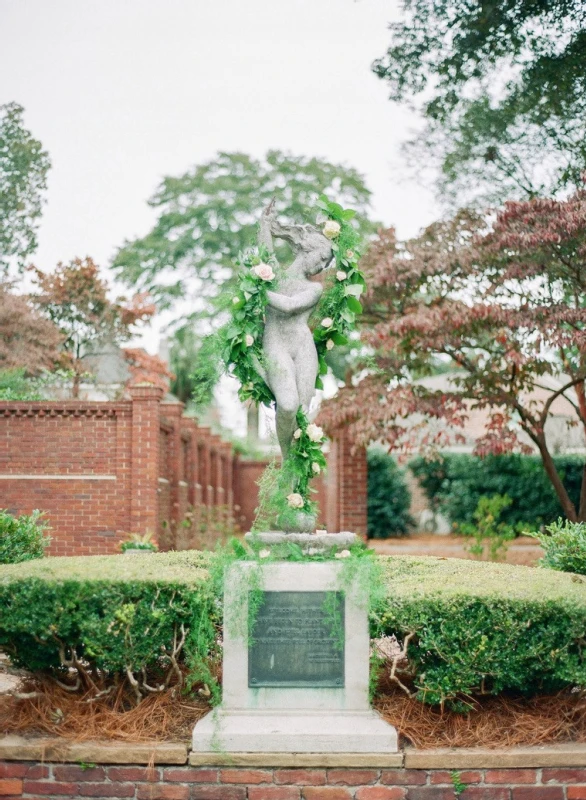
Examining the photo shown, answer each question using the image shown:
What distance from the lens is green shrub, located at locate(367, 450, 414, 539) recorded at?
2509 centimetres

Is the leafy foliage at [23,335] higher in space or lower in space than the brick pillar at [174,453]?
higher

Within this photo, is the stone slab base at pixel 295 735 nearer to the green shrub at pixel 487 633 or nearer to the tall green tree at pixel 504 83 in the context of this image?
the green shrub at pixel 487 633

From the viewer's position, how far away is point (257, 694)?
5578 mm

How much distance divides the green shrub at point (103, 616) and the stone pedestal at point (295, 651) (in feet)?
0.83

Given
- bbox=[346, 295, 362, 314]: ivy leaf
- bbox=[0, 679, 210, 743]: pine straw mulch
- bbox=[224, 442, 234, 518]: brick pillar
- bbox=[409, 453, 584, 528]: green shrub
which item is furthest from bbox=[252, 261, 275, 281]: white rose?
bbox=[224, 442, 234, 518]: brick pillar

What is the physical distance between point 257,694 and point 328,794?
727 millimetres

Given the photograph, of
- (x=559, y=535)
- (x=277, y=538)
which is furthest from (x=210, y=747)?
(x=559, y=535)

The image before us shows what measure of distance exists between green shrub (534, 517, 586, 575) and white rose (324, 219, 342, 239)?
3768mm

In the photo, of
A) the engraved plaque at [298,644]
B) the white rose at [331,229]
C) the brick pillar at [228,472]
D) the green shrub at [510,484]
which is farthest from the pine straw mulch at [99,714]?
the brick pillar at [228,472]

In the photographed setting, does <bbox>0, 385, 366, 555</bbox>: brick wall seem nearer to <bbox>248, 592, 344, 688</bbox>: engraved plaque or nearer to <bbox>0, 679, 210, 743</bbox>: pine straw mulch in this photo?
<bbox>0, 679, 210, 743</bbox>: pine straw mulch

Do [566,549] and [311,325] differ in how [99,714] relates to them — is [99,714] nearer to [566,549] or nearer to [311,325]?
[311,325]

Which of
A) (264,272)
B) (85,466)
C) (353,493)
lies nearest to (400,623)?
(264,272)

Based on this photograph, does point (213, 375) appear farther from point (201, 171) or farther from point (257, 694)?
point (201, 171)

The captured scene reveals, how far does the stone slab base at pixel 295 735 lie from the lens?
532cm
